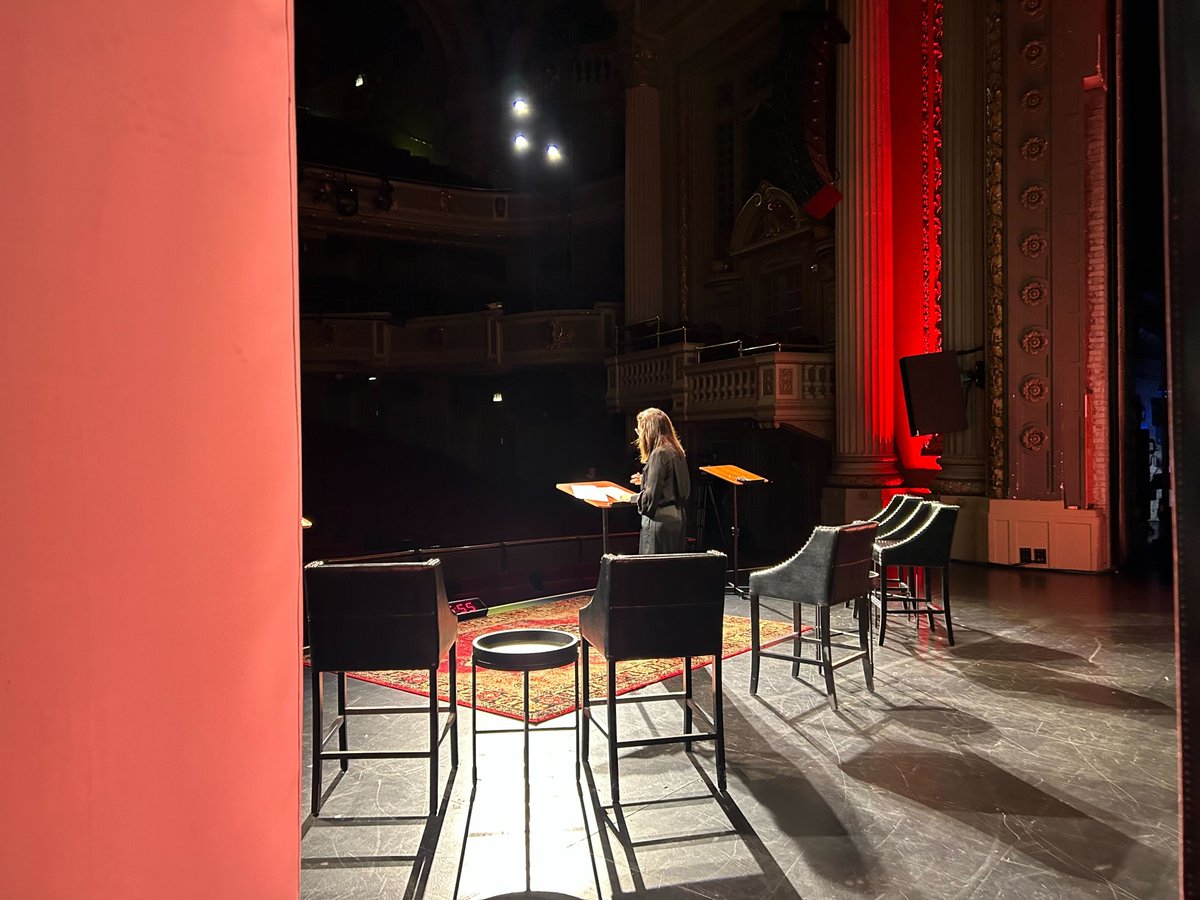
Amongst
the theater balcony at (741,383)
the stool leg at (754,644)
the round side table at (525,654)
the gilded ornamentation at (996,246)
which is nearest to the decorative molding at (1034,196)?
the gilded ornamentation at (996,246)

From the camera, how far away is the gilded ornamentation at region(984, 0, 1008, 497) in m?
8.82

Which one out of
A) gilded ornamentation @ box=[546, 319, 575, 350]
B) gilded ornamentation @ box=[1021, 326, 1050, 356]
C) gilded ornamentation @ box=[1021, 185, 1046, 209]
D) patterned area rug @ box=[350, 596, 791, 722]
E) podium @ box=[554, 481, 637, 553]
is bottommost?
patterned area rug @ box=[350, 596, 791, 722]

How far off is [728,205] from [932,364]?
6.75 metres

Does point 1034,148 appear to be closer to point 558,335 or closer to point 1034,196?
point 1034,196

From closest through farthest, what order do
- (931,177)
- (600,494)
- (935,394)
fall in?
(600,494)
(935,394)
(931,177)

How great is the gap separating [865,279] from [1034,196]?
6.94ft

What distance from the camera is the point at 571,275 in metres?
18.4

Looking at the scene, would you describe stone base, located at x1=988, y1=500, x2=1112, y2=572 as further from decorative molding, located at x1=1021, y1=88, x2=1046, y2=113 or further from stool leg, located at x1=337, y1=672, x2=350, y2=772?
stool leg, located at x1=337, y1=672, x2=350, y2=772

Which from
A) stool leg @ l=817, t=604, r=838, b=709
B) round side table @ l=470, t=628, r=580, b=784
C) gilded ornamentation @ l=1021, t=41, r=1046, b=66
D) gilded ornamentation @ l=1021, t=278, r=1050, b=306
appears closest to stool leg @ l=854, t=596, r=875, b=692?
stool leg @ l=817, t=604, r=838, b=709

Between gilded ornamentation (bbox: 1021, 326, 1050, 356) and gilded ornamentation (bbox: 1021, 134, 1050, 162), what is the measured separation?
188 cm

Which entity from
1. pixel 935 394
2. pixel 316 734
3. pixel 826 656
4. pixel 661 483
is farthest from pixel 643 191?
pixel 316 734

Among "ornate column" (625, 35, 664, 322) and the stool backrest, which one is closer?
the stool backrest

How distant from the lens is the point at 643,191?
47.2ft

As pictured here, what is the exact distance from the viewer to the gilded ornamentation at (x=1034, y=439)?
855 cm
